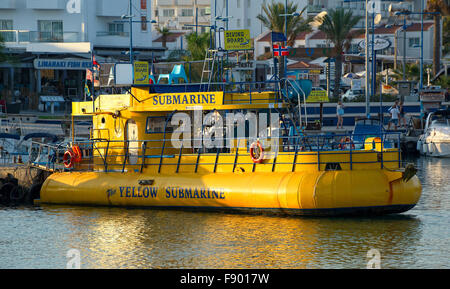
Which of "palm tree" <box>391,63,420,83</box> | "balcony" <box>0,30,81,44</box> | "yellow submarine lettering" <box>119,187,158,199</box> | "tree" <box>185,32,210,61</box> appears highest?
"balcony" <box>0,30,81,44</box>

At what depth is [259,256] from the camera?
62.3 feet

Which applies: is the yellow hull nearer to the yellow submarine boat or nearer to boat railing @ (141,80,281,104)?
the yellow submarine boat

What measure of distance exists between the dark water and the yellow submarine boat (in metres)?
0.51

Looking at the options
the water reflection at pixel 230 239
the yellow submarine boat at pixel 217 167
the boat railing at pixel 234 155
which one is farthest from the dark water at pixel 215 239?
the boat railing at pixel 234 155

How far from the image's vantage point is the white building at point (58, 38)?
195ft

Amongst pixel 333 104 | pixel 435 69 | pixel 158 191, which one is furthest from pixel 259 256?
pixel 435 69

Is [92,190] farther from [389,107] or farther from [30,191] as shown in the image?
[389,107]

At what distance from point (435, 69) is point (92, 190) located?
4152cm

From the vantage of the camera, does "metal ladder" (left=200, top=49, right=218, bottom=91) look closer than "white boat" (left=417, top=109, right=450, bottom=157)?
Yes

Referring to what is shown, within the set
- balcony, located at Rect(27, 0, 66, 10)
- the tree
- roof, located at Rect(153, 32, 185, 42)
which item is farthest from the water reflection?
roof, located at Rect(153, 32, 185, 42)

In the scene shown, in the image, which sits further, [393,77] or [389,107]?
[393,77]

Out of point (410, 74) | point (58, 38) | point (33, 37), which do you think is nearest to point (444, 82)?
point (410, 74)

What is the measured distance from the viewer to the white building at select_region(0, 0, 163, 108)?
59.6 metres

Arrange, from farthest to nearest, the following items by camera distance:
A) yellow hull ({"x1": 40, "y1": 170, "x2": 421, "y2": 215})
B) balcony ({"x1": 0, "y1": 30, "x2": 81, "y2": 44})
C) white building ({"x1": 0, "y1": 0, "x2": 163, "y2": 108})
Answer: balcony ({"x1": 0, "y1": 30, "x2": 81, "y2": 44}), white building ({"x1": 0, "y1": 0, "x2": 163, "y2": 108}), yellow hull ({"x1": 40, "y1": 170, "x2": 421, "y2": 215})
